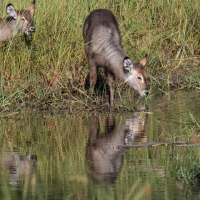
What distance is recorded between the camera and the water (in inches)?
232

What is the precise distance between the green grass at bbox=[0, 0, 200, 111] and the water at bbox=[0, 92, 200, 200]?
84cm

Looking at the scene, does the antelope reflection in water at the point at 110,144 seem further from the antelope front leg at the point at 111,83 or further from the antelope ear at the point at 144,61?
the antelope ear at the point at 144,61

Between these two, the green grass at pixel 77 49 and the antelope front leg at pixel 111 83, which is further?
the antelope front leg at pixel 111 83

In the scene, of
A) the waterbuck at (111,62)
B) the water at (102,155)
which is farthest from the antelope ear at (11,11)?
the water at (102,155)

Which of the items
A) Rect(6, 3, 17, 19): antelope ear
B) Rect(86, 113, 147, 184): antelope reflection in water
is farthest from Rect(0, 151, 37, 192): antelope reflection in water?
Rect(6, 3, 17, 19): antelope ear

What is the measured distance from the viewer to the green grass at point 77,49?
1114 centimetres

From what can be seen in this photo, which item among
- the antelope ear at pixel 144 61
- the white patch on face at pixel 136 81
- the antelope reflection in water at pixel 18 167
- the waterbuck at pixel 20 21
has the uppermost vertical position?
the waterbuck at pixel 20 21

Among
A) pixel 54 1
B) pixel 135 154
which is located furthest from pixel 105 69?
pixel 135 154

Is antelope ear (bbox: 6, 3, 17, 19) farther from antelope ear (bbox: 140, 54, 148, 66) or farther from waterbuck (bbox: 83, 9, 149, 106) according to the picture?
antelope ear (bbox: 140, 54, 148, 66)

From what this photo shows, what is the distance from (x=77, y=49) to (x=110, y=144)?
459 cm

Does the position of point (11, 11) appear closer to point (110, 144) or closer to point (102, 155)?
point (110, 144)

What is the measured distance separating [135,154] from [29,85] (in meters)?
4.16

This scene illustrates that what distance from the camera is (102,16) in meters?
12.7

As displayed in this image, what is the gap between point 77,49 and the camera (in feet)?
40.8
